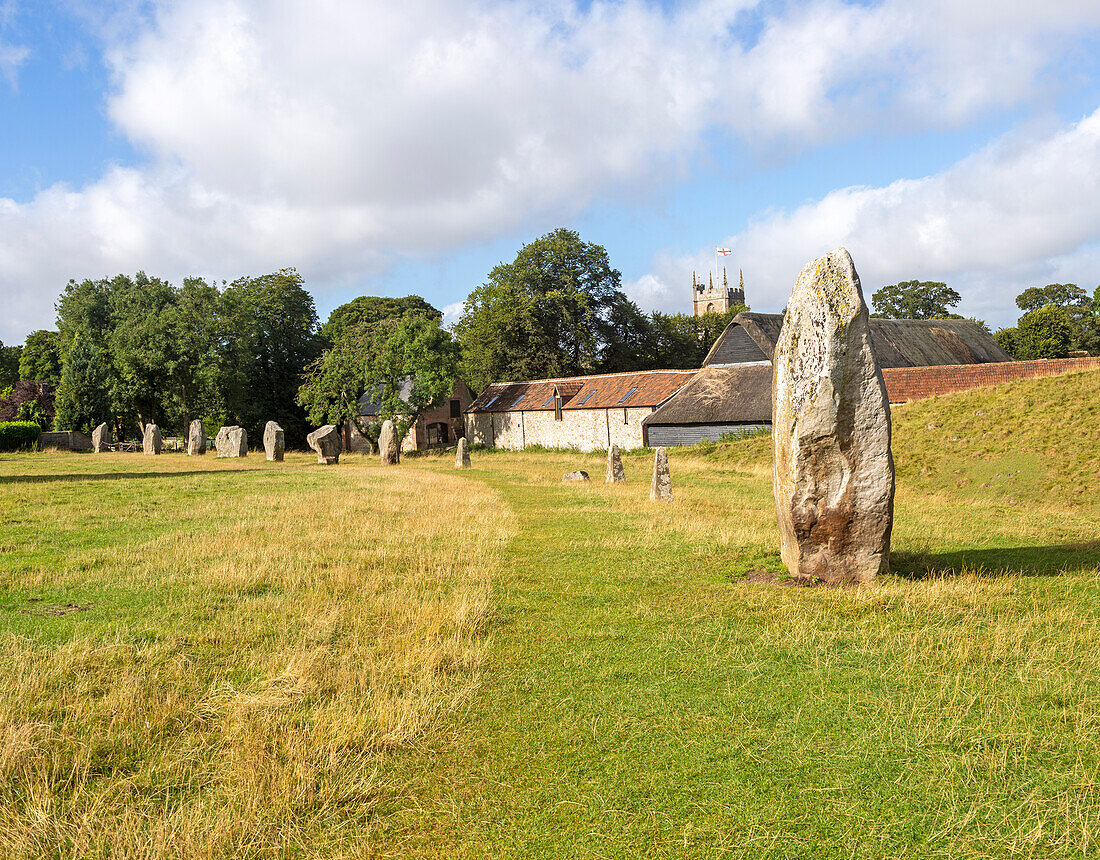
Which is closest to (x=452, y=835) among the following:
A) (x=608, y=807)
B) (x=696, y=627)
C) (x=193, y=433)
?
(x=608, y=807)

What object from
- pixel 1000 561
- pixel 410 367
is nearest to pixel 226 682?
pixel 1000 561

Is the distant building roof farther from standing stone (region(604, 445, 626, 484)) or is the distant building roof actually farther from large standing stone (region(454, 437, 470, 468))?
standing stone (region(604, 445, 626, 484))

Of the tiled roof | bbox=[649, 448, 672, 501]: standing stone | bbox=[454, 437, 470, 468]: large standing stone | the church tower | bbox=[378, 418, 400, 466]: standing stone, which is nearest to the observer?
bbox=[649, 448, 672, 501]: standing stone

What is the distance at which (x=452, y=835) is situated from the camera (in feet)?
12.9

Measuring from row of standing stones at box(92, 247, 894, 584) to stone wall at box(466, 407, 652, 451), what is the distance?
29.2 meters

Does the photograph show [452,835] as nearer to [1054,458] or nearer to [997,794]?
[997,794]

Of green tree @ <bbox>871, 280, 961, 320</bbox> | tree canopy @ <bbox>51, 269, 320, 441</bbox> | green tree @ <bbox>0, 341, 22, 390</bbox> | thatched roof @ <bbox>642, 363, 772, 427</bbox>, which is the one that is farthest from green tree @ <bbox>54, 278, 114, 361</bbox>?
green tree @ <bbox>871, 280, 961, 320</bbox>

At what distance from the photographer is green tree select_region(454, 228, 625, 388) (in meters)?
53.5

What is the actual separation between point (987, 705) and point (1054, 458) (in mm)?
16073

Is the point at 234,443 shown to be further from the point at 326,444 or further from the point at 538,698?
the point at 538,698

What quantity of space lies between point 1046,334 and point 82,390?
75.9 metres

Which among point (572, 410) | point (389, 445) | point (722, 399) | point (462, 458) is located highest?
point (722, 399)

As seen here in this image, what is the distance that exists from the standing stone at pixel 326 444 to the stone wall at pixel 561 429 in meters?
14.6

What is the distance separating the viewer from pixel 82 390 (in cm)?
4488
